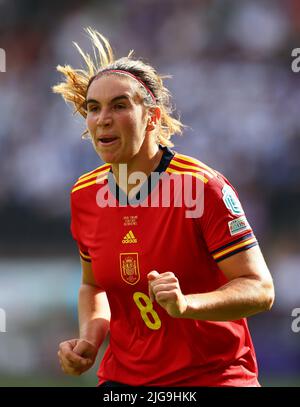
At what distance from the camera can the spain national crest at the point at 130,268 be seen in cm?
318

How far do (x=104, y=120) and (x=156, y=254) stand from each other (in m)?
0.60

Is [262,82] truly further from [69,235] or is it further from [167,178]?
[167,178]

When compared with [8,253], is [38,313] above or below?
below

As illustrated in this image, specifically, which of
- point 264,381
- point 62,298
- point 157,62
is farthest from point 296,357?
point 157,62

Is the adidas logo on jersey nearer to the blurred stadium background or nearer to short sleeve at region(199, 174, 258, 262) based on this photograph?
short sleeve at region(199, 174, 258, 262)

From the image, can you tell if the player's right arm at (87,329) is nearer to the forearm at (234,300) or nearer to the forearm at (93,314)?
the forearm at (93,314)

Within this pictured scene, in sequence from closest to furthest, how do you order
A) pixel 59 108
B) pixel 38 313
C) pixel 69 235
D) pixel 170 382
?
pixel 170 382 < pixel 38 313 < pixel 69 235 < pixel 59 108

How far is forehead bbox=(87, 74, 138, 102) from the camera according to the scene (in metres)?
→ 3.27

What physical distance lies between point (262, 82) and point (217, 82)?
19.8 inches

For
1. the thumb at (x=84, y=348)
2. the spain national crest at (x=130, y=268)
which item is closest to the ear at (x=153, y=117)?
the spain national crest at (x=130, y=268)

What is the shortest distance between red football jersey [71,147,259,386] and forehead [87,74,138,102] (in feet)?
1.11

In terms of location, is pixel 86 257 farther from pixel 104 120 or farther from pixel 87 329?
pixel 104 120

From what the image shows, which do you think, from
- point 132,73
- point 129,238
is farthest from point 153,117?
point 129,238

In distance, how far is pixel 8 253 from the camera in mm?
7859
